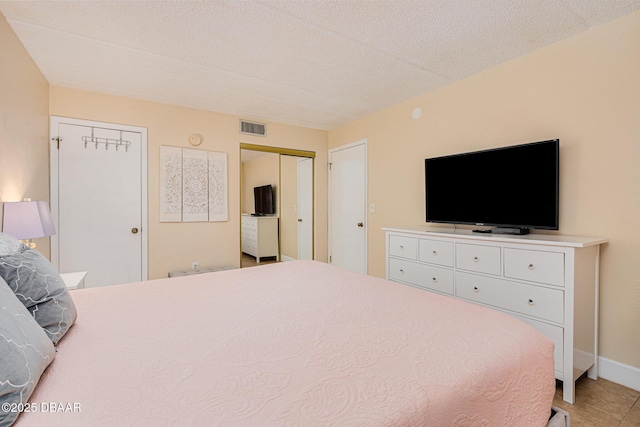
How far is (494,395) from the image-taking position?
0.93 metres

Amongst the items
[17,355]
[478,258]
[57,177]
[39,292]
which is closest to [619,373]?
[478,258]

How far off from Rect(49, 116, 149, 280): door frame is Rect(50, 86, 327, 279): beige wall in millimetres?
48

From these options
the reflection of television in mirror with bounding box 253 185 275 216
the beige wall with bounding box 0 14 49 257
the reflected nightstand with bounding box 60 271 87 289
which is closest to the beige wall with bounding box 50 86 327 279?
the beige wall with bounding box 0 14 49 257

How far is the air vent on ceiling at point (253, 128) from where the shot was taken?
13.5 feet

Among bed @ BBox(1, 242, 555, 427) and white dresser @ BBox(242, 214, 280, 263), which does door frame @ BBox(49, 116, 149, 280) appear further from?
white dresser @ BBox(242, 214, 280, 263)

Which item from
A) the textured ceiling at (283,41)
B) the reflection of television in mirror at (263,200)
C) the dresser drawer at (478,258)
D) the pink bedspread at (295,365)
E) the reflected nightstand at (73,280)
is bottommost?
the reflected nightstand at (73,280)

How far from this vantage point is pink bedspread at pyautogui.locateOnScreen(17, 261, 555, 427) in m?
0.73

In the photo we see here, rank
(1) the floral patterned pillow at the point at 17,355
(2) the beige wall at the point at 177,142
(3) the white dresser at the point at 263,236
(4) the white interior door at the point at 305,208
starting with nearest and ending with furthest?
(1) the floral patterned pillow at the point at 17,355, (2) the beige wall at the point at 177,142, (4) the white interior door at the point at 305,208, (3) the white dresser at the point at 263,236

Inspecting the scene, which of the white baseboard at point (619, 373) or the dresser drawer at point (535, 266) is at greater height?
the dresser drawer at point (535, 266)

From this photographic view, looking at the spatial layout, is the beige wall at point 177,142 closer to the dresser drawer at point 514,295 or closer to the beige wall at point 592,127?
the beige wall at point 592,127

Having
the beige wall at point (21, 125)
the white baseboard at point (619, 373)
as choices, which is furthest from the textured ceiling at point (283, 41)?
the white baseboard at point (619, 373)

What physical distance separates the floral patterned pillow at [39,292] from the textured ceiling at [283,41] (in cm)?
170

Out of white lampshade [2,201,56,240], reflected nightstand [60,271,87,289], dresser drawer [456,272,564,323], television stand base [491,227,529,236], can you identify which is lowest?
dresser drawer [456,272,564,323]

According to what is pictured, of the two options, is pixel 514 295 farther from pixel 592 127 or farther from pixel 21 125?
pixel 21 125
